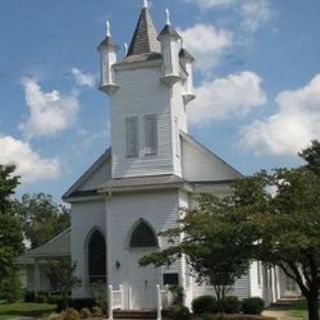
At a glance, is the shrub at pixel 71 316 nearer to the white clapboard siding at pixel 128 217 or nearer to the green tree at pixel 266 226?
the white clapboard siding at pixel 128 217

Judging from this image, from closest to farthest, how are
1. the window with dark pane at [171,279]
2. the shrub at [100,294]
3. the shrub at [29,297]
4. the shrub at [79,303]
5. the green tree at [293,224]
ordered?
1. the green tree at [293,224]
2. the window with dark pane at [171,279]
3. the shrub at [100,294]
4. the shrub at [79,303]
5. the shrub at [29,297]

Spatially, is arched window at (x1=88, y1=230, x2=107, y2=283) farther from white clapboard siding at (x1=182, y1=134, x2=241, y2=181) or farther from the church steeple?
the church steeple

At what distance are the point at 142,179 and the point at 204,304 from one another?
703 centimetres

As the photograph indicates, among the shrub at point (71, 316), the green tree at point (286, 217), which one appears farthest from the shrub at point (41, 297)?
the green tree at point (286, 217)

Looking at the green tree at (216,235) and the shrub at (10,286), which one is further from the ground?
the green tree at (216,235)

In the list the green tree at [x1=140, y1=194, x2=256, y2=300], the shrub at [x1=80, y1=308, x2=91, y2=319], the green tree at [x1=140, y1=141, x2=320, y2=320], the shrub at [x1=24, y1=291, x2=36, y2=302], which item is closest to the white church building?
the shrub at [x1=80, y1=308, x2=91, y2=319]

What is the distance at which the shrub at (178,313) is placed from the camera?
31.3 metres

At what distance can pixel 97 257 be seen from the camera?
38250 mm

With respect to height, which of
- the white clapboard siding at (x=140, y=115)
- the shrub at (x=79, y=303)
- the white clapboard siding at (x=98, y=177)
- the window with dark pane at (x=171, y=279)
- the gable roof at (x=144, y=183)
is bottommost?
the shrub at (x=79, y=303)

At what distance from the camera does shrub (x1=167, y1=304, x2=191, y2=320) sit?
3127cm

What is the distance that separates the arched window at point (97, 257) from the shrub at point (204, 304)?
6233 mm

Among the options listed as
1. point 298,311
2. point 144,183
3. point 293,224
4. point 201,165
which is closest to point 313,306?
point 293,224

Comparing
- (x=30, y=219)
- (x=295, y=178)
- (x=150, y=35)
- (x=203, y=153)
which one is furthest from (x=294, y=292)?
(x=30, y=219)

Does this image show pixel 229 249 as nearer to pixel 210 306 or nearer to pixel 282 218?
pixel 282 218
